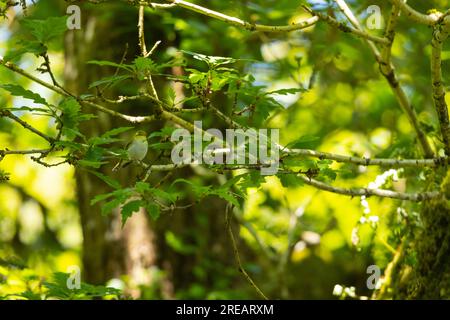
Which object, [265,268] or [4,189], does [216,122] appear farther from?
[4,189]

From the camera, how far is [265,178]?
10.6 feet

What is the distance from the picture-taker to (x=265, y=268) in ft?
14.8

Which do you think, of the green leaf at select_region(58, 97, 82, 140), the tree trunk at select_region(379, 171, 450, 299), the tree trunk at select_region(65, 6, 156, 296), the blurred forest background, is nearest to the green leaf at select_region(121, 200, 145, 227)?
the green leaf at select_region(58, 97, 82, 140)

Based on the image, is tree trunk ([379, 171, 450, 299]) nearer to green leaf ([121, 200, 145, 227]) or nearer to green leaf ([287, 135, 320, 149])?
green leaf ([287, 135, 320, 149])


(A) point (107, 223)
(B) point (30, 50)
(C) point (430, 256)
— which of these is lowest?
(C) point (430, 256)

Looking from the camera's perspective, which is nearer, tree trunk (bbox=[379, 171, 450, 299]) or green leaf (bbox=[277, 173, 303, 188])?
green leaf (bbox=[277, 173, 303, 188])

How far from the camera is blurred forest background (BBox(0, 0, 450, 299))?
3.33 m

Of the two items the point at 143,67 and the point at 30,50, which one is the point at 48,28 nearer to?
the point at 30,50

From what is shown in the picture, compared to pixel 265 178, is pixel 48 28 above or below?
above

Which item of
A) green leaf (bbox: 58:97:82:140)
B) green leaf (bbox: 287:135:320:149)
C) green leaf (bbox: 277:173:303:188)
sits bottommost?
green leaf (bbox: 277:173:303:188)

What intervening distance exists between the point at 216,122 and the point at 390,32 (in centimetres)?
212

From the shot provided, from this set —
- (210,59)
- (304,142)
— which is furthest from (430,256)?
(210,59)

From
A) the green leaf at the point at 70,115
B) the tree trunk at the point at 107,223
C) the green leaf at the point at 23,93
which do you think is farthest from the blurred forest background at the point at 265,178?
the green leaf at the point at 23,93

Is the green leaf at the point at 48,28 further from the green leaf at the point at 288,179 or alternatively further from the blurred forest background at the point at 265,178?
the blurred forest background at the point at 265,178
